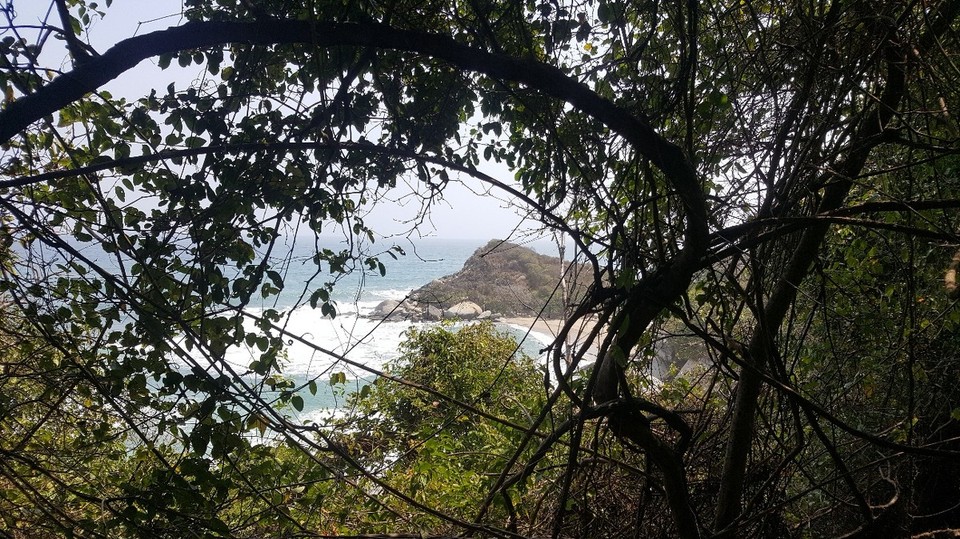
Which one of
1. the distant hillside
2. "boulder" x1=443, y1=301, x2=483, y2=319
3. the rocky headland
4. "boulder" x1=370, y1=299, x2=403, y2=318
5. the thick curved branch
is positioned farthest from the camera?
"boulder" x1=443, y1=301, x2=483, y2=319

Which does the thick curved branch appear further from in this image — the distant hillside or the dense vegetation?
the distant hillside

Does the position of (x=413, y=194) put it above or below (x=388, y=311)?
below

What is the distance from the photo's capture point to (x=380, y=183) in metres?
1.66

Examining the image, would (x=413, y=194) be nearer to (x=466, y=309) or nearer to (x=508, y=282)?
(x=508, y=282)

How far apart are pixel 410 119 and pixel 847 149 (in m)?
1.33

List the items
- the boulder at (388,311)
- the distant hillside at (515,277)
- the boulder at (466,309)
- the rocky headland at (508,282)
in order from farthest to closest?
the boulder at (466,309) → the distant hillside at (515,277) → the rocky headland at (508,282) → the boulder at (388,311)

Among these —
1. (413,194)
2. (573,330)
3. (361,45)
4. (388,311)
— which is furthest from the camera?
(573,330)

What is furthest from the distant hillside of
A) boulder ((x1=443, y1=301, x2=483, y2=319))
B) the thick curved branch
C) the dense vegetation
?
the thick curved branch

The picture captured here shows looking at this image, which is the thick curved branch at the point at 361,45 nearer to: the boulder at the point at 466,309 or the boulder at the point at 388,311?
the boulder at the point at 388,311

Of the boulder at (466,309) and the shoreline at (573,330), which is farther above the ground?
the boulder at (466,309)

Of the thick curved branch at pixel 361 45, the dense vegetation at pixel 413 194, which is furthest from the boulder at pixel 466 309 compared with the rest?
the thick curved branch at pixel 361 45

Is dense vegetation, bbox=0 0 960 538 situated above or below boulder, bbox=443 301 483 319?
below

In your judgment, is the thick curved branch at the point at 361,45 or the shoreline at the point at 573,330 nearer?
the thick curved branch at the point at 361,45

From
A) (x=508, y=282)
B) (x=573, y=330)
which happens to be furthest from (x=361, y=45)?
(x=573, y=330)
